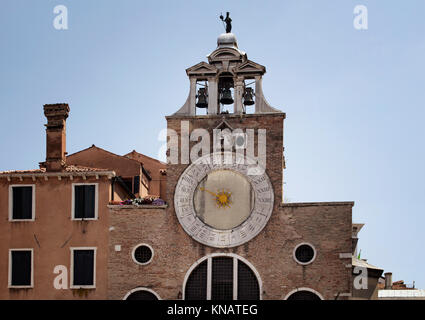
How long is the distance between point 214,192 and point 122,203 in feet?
11.5

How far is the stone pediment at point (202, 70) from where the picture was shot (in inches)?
1312

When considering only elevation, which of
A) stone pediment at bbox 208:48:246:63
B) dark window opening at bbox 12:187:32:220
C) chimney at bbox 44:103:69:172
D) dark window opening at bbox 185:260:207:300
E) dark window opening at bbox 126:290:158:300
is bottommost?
dark window opening at bbox 126:290:158:300

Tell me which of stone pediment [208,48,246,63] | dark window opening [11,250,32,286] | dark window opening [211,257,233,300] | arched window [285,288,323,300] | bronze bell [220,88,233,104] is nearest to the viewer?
arched window [285,288,323,300]

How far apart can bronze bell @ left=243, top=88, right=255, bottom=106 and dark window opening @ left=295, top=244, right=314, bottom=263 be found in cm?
581

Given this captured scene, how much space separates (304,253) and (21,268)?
10.3 m

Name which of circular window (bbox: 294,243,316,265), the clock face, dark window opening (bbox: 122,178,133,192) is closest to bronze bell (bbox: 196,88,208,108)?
the clock face

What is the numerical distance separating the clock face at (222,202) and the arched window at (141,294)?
2.52m

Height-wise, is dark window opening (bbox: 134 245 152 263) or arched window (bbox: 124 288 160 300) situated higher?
dark window opening (bbox: 134 245 152 263)

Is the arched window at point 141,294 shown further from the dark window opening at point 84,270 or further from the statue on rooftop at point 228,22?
the statue on rooftop at point 228,22

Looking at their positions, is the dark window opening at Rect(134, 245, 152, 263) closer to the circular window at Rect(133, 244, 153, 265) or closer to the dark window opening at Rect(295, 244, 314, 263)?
the circular window at Rect(133, 244, 153, 265)

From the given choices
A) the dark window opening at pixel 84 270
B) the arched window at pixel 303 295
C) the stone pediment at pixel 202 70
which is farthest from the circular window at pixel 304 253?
the dark window opening at pixel 84 270

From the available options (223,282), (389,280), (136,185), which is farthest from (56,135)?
(389,280)

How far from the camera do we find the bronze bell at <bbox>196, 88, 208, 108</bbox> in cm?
3353
